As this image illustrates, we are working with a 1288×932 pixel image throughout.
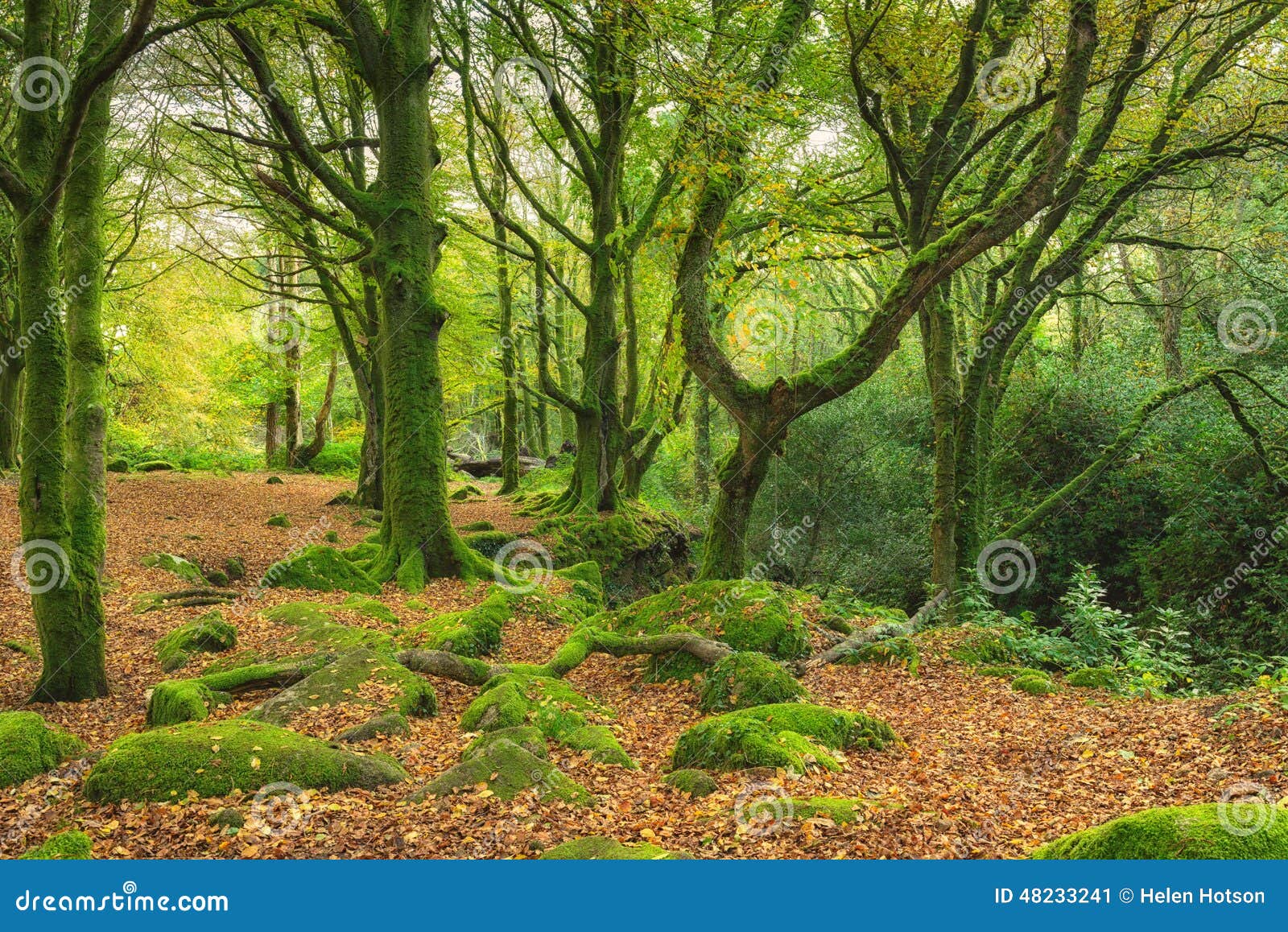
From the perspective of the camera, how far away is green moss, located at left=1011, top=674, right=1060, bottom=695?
7.25m

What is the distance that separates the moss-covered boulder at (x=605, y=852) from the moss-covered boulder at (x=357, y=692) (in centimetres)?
259

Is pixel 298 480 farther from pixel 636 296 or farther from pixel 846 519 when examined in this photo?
pixel 846 519

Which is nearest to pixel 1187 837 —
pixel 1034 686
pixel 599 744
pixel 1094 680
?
pixel 599 744

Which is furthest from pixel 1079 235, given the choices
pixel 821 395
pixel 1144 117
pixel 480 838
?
pixel 480 838

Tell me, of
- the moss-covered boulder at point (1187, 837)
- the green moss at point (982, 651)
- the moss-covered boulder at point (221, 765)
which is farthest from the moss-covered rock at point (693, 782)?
the green moss at point (982, 651)

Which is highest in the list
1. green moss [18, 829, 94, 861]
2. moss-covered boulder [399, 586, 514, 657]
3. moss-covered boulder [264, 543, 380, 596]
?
moss-covered boulder [264, 543, 380, 596]

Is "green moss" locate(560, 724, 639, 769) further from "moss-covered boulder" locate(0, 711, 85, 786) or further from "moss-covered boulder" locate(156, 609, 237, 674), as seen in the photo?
"moss-covered boulder" locate(156, 609, 237, 674)

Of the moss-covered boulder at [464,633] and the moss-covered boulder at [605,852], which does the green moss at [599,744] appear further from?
the moss-covered boulder at [464,633]

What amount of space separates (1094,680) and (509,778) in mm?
5623

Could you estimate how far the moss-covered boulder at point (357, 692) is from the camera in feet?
19.4

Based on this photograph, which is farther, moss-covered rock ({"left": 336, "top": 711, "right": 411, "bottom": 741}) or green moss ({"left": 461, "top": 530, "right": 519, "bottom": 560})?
green moss ({"left": 461, "top": 530, "right": 519, "bottom": 560})

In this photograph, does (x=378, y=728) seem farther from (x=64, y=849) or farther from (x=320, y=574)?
(x=320, y=574)

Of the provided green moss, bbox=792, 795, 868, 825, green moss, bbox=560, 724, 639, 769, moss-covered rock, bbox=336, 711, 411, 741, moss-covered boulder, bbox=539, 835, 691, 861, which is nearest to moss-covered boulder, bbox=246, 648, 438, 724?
Answer: moss-covered rock, bbox=336, 711, 411, 741

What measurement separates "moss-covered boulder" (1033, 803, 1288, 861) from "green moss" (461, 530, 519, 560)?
10321 mm
